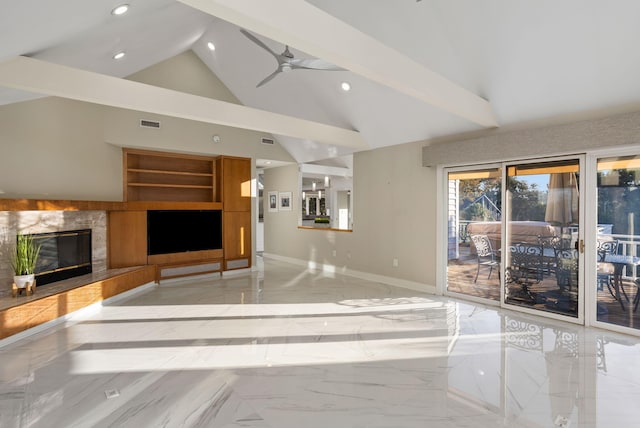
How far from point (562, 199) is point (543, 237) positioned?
55cm

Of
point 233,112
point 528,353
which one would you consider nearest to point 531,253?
point 528,353

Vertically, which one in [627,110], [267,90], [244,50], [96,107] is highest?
[244,50]

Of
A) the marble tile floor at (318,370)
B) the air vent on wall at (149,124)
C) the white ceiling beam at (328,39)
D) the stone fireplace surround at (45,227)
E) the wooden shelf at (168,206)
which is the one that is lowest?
the marble tile floor at (318,370)

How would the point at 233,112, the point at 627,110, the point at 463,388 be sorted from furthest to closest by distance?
1. the point at 233,112
2. the point at 627,110
3. the point at 463,388

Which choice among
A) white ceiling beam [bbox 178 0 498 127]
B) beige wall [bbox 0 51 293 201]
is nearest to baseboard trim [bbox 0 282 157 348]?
beige wall [bbox 0 51 293 201]

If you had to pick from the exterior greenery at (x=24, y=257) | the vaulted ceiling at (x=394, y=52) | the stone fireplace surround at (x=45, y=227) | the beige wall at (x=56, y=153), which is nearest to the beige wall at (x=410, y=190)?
the vaulted ceiling at (x=394, y=52)

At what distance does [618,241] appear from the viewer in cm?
399

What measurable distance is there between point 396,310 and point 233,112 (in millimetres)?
3424

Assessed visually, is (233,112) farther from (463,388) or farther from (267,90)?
(463,388)

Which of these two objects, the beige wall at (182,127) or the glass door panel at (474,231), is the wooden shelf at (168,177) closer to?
the beige wall at (182,127)

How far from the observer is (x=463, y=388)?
2723 millimetres

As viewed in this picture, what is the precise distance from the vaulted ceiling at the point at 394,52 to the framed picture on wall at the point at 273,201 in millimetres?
3981

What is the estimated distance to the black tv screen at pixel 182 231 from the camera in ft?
21.4

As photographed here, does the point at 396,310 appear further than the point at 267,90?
No
